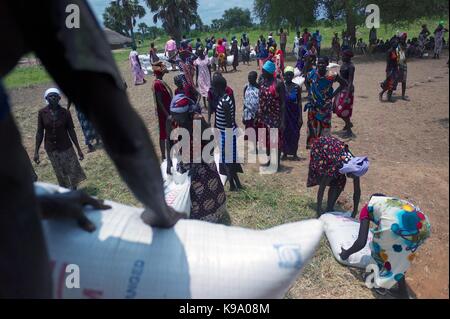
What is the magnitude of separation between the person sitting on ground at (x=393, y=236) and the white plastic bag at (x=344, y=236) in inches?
11.7

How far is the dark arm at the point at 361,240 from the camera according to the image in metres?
2.96

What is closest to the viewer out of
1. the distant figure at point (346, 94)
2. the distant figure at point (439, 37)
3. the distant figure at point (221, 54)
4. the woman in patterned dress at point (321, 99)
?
the woman in patterned dress at point (321, 99)

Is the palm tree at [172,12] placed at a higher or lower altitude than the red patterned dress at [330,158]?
higher

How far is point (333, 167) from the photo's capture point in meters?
3.80

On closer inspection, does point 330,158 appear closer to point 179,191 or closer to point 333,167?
point 333,167

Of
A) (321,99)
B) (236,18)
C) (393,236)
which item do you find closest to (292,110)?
(321,99)

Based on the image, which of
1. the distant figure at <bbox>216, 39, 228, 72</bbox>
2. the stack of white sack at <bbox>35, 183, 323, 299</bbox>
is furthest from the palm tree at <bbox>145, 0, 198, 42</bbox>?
the stack of white sack at <bbox>35, 183, 323, 299</bbox>

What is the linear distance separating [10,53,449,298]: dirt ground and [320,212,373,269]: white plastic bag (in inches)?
16.0

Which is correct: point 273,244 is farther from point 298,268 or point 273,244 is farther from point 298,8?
point 298,8

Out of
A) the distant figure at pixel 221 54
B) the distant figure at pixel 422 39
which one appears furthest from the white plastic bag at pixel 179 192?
the distant figure at pixel 422 39

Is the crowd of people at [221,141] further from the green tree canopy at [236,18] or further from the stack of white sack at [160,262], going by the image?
the green tree canopy at [236,18]

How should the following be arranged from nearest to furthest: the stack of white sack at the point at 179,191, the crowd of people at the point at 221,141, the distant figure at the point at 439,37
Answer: the crowd of people at the point at 221,141 < the stack of white sack at the point at 179,191 < the distant figure at the point at 439,37
